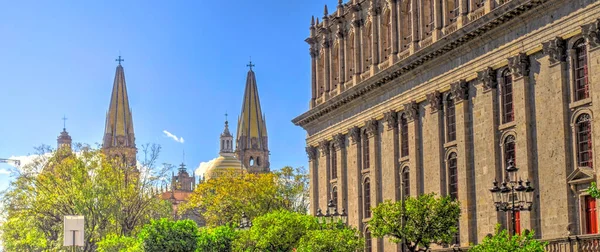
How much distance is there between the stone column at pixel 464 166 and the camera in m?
45.3

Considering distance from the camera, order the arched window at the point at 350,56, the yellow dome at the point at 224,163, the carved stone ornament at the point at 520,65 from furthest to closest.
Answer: the yellow dome at the point at 224,163
the arched window at the point at 350,56
the carved stone ornament at the point at 520,65

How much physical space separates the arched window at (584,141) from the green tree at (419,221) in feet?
21.3

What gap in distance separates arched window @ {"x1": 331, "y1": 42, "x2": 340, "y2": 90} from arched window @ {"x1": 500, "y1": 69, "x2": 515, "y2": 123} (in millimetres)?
22088

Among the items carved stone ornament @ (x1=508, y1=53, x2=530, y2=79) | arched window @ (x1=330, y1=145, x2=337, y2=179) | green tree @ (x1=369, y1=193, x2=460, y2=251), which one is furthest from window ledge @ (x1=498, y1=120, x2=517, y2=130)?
arched window @ (x1=330, y1=145, x2=337, y2=179)

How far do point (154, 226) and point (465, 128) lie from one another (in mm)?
19421

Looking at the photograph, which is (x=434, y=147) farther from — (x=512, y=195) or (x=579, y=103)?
(x=512, y=195)

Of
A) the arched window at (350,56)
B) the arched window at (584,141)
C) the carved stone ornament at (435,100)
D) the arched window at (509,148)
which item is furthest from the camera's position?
the arched window at (350,56)

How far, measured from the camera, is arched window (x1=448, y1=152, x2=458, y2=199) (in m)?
47.3

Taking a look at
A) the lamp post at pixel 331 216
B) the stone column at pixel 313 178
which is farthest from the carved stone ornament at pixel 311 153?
the lamp post at pixel 331 216

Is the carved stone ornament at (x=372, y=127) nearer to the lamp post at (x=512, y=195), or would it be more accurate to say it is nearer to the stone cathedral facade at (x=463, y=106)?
the stone cathedral facade at (x=463, y=106)

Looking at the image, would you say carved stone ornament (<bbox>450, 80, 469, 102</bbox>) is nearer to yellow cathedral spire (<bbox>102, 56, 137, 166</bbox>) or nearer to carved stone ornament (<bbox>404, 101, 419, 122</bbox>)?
carved stone ornament (<bbox>404, 101, 419, 122</bbox>)


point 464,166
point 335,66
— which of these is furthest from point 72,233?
point 335,66

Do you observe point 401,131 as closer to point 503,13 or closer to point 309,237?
point 309,237

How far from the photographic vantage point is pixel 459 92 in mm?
46094
